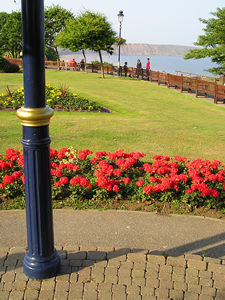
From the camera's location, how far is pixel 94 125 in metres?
11.9

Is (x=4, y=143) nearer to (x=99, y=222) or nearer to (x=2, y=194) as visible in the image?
(x=2, y=194)

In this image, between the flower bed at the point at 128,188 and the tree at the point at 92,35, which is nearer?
the flower bed at the point at 128,188

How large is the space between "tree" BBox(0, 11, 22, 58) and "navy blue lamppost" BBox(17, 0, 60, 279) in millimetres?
59631

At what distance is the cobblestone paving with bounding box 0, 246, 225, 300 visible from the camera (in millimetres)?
3424

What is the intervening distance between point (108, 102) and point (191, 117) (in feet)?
16.0

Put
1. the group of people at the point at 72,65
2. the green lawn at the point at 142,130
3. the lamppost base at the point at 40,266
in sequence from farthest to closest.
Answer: the group of people at the point at 72,65 < the green lawn at the point at 142,130 < the lamppost base at the point at 40,266

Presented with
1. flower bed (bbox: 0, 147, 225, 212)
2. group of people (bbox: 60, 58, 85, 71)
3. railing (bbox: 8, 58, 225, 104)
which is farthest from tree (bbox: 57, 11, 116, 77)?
flower bed (bbox: 0, 147, 225, 212)

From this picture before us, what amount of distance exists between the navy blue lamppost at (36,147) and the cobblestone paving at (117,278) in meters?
0.18

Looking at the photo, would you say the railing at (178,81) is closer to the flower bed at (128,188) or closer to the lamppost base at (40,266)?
the flower bed at (128,188)

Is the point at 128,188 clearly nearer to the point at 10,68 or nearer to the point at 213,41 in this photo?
the point at 213,41

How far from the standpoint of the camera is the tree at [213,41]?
25.8m

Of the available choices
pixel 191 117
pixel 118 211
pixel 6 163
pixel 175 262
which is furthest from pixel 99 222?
pixel 191 117

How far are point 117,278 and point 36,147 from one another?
156 centimetres

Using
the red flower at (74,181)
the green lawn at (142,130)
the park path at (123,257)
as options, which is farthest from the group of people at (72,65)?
the park path at (123,257)
